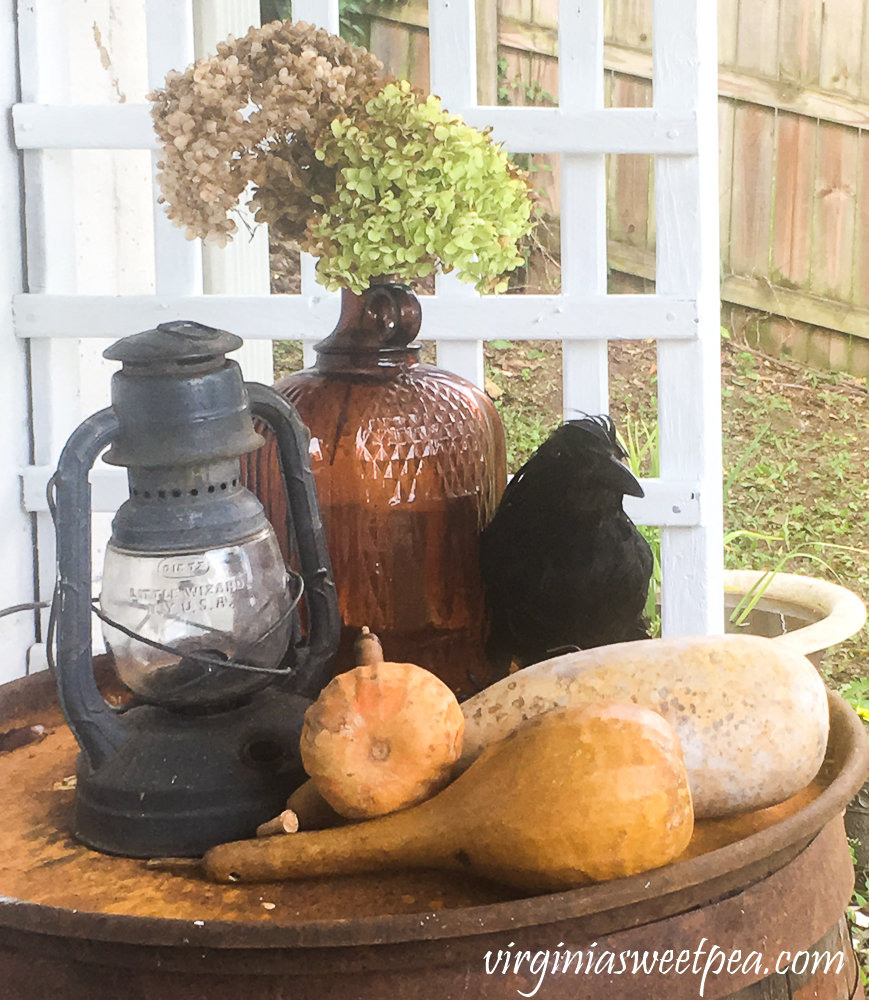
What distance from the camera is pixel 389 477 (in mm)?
845

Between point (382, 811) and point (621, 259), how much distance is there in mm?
3706

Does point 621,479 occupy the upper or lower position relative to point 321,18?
lower

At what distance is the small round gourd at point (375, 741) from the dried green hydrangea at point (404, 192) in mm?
323

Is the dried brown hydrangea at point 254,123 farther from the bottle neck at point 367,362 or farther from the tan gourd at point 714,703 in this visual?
the tan gourd at point 714,703

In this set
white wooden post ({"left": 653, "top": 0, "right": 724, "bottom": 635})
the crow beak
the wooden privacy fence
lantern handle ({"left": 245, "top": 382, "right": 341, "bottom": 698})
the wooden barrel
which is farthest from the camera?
the wooden privacy fence

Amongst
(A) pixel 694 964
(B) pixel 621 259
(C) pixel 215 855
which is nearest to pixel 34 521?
(C) pixel 215 855

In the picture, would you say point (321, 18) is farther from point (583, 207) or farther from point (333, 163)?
point (333, 163)

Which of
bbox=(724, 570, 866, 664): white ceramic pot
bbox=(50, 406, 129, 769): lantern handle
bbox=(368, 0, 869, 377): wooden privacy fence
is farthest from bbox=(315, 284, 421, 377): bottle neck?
bbox=(368, 0, 869, 377): wooden privacy fence

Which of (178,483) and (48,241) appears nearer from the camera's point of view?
(178,483)

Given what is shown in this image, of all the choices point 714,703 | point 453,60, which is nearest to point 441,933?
point 714,703

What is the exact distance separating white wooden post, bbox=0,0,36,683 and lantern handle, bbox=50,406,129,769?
79cm

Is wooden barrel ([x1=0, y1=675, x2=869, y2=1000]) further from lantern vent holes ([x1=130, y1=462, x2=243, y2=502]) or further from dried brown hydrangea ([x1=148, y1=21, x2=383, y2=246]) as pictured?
dried brown hydrangea ([x1=148, y1=21, x2=383, y2=246])

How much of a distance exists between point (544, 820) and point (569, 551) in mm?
334

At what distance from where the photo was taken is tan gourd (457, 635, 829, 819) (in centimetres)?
62
